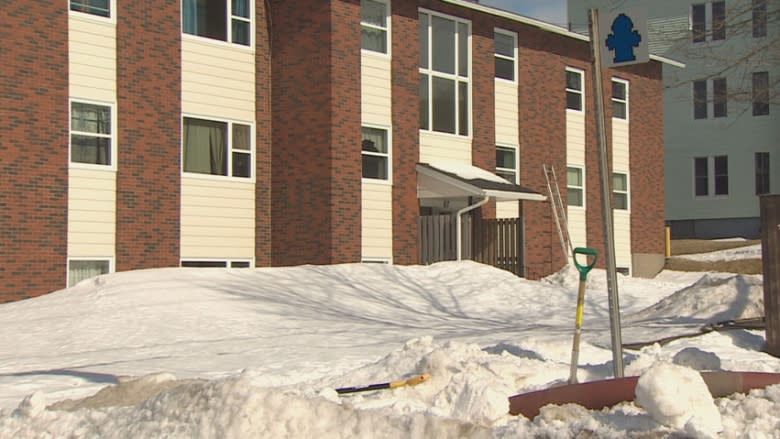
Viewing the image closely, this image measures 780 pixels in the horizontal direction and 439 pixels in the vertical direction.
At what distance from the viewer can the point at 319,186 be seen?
917 inches

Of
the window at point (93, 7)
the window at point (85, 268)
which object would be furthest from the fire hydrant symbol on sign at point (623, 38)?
the window at point (93, 7)

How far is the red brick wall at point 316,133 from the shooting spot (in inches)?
914

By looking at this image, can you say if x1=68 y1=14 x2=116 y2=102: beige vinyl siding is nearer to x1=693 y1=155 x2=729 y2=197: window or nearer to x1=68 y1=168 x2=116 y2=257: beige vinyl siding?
x1=68 y1=168 x2=116 y2=257: beige vinyl siding

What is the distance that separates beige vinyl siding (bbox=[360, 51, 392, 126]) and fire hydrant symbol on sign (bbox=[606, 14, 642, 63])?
1611 centimetres

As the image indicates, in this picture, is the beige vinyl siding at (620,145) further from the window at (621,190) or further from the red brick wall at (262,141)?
the red brick wall at (262,141)

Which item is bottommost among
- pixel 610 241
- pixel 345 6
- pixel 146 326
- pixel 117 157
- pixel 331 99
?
pixel 146 326

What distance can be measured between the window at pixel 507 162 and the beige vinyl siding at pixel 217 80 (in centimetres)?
791

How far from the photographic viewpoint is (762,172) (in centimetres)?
4309

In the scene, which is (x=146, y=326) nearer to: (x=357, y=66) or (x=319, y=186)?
(x=319, y=186)

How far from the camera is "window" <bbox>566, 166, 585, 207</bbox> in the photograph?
101 ft

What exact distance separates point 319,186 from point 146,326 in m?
8.72

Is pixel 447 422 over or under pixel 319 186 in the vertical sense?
under

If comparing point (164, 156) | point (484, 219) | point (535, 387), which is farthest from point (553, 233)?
point (535, 387)

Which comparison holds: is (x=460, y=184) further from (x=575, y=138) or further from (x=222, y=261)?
(x=575, y=138)
